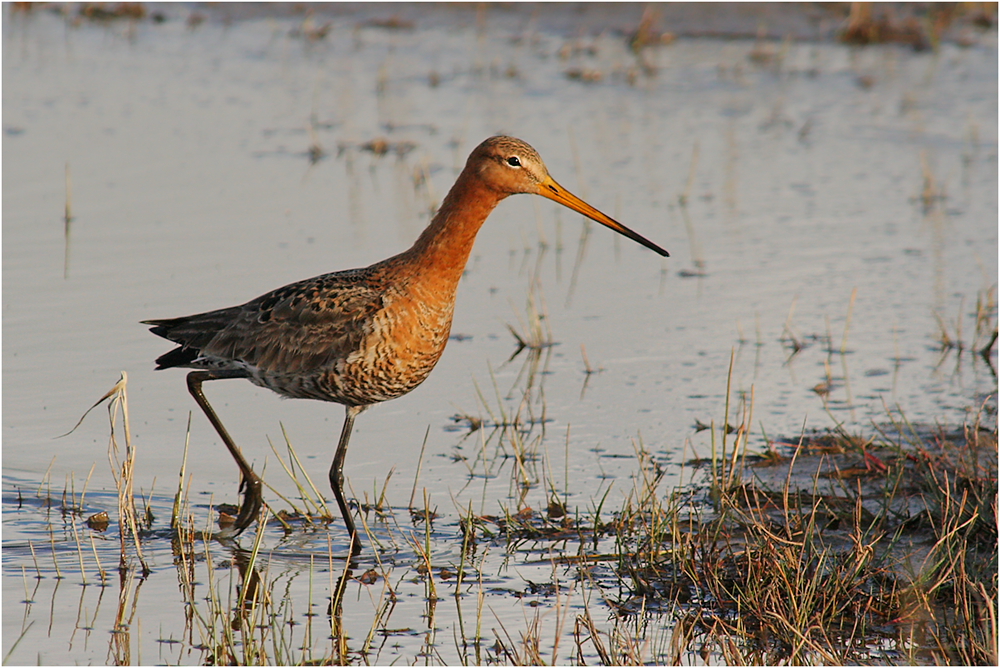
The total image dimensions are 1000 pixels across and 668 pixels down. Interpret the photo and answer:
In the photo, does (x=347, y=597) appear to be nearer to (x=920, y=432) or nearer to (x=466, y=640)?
(x=466, y=640)

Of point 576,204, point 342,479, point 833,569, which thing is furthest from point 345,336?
point 833,569

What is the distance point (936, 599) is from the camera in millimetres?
4930

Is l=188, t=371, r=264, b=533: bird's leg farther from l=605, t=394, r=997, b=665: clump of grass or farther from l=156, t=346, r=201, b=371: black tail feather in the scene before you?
l=605, t=394, r=997, b=665: clump of grass

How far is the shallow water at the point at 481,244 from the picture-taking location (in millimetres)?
6359

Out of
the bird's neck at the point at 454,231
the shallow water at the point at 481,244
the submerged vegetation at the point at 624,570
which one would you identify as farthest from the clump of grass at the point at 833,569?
the bird's neck at the point at 454,231

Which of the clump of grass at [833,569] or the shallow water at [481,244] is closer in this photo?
the clump of grass at [833,569]

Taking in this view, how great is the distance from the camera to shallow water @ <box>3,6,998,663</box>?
6.36 metres

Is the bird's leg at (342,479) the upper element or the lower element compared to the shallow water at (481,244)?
lower

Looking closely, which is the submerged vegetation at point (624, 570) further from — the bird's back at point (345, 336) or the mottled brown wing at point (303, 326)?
the mottled brown wing at point (303, 326)

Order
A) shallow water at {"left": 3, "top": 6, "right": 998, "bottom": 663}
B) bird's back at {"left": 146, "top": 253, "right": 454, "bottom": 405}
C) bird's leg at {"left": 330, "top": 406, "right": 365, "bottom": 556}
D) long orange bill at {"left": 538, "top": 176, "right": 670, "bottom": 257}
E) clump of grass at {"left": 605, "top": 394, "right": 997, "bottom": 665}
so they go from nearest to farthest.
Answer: clump of grass at {"left": 605, "top": 394, "right": 997, "bottom": 665} → bird's leg at {"left": 330, "top": 406, "right": 365, "bottom": 556} → bird's back at {"left": 146, "top": 253, "right": 454, "bottom": 405} → long orange bill at {"left": 538, "top": 176, "right": 670, "bottom": 257} → shallow water at {"left": 3, "top": 6, "right": 998, "bottom": 663}

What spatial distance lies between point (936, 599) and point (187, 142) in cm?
805

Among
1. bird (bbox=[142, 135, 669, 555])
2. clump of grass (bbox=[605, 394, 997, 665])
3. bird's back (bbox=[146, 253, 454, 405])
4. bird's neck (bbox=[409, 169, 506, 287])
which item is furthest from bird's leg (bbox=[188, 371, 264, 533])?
clump of grass (bbox=[605, 394, 997, 665])

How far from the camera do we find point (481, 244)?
9734 mm

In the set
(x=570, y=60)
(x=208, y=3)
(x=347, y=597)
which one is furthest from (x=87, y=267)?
(x=208, y=3)
